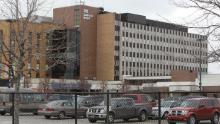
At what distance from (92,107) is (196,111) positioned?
7.17m

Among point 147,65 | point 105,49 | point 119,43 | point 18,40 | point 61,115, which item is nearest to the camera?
point 18,40

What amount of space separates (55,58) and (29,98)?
7784 millimetres

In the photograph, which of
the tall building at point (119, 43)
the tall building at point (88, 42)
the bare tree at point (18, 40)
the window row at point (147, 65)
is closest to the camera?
the bare tree at point (18, 40)

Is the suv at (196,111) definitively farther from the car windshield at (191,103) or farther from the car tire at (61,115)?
the car tire at (61,115)

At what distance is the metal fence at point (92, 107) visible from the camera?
2061cm

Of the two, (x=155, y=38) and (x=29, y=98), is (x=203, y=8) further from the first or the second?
(x=155, y=38)

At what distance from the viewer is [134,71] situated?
164625mm

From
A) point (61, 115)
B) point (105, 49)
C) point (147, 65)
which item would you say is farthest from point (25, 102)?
point (147, 65)

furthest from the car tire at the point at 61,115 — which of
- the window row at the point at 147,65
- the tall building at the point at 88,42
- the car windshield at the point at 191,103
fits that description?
the window row at the point at 147,65

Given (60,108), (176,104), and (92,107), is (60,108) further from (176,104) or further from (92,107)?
(176,104)

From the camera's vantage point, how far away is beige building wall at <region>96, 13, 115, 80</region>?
157163 mm

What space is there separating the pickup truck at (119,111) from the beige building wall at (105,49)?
413ft

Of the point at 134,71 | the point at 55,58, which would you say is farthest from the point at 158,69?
the point at 55,58

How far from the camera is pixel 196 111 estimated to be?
962 inches
